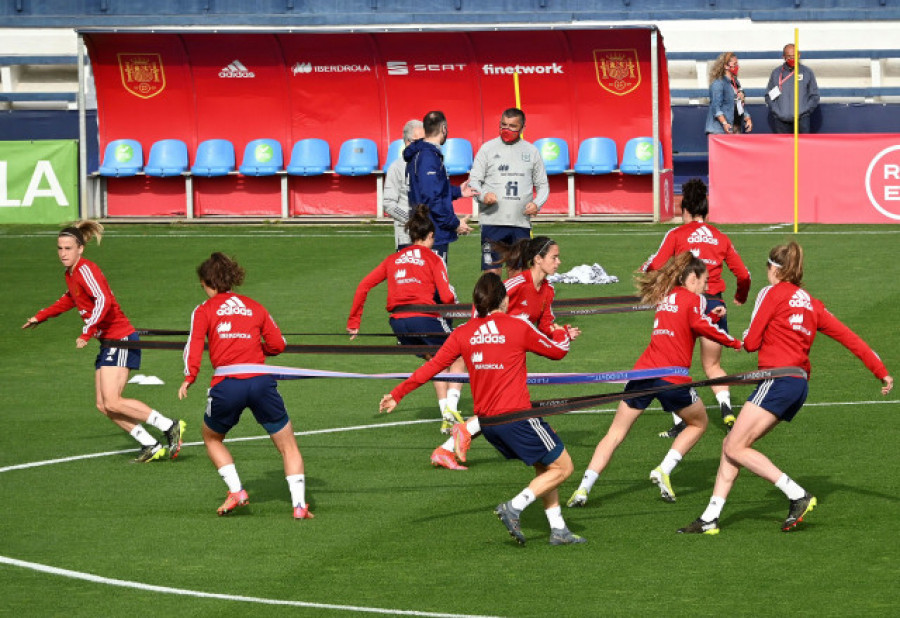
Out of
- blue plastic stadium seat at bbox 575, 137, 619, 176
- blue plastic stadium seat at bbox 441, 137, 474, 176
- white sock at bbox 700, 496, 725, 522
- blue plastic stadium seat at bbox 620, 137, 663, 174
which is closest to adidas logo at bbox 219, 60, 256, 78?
blue plastic stadium seat at bbox 441, 137, 474, 176

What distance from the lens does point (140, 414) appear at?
43.1 ft

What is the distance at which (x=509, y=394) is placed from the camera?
32.8 feet

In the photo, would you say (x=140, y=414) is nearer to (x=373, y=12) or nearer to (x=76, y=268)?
(x=76, y=268)

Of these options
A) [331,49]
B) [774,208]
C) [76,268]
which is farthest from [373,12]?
[76,268]

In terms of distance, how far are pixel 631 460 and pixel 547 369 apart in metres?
4.91

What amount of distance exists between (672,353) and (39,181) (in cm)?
2172

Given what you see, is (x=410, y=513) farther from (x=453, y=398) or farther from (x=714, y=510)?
(x=453, y=398)

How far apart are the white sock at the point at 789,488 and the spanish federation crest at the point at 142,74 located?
77.1 ft

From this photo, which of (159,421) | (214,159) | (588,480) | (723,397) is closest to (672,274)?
(588,480)

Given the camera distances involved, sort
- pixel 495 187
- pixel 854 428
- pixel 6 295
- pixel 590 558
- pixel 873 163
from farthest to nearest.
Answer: pixel 873 163 → pixel 6 295 → pixel 495 187 → pixel 854 428 → pixel 590 558

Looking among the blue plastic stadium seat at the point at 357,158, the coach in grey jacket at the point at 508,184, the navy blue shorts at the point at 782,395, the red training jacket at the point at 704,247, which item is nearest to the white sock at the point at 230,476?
the navy blue shorts at the point at 782,395

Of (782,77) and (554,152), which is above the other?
(782,77)

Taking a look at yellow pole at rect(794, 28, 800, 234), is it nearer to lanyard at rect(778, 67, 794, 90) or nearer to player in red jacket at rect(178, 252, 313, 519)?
lanyard at rect(778, 67, 794, 90)

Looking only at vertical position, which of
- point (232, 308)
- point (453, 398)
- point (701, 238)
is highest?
point (701, 238)
